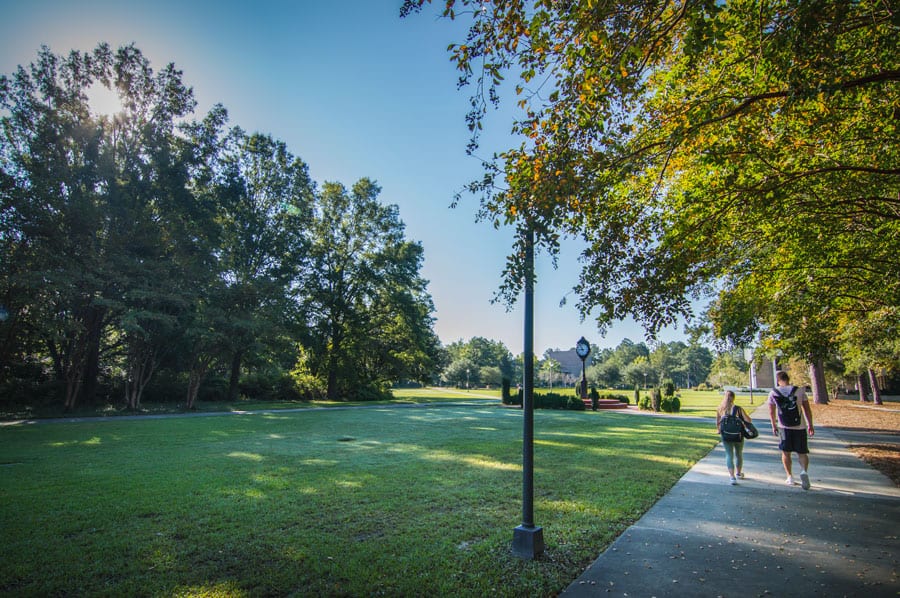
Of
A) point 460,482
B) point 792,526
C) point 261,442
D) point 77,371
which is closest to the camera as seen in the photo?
point 792,526

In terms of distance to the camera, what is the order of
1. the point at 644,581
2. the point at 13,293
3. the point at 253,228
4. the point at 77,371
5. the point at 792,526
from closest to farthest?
the point at 644,581 < the point at 792,526 < the point at 13,293 < the point at 77,371 < the point at 253,228

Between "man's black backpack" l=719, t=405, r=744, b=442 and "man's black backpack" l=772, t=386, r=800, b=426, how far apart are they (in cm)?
63

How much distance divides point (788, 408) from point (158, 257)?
24729 mm

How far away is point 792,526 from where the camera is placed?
5.03 metres

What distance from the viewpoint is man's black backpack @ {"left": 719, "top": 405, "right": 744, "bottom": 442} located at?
7413 millimetres

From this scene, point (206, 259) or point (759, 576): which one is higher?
point (206, 259)

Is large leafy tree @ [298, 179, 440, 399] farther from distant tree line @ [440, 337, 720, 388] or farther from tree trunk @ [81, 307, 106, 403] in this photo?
distant tree line @ [440, 337, 720, 388]

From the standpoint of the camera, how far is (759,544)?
4.46 m

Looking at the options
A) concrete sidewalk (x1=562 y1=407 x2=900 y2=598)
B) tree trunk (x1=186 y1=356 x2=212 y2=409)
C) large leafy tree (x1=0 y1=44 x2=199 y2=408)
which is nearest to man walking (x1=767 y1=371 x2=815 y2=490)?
concrete sidewalk (x1=562 y1=407 x2=900 y2=598)

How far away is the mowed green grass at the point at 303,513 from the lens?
362 centimetres

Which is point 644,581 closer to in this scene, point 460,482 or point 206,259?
point 460,482

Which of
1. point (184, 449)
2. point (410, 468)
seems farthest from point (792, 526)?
point (184, 449)

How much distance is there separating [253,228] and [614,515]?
2763cm

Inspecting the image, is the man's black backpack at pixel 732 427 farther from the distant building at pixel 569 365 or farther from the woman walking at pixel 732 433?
the distant building at pixel 569 365
